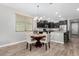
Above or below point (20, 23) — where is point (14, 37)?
below

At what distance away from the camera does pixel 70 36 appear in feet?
26.2

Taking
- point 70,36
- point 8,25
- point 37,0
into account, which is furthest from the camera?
point 70,36

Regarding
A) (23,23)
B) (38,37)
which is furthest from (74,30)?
(23,23)

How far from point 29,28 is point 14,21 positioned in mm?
1787

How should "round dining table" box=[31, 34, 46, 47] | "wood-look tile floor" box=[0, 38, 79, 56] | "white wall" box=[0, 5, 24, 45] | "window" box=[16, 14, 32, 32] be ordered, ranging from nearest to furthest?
"wood-look tile floor" box=[0, 38, 79, 56]
"round dining table" box=[31, 34, 46, 47]
"white wall" box=[0, 5, 24, 45]
"window" box=[16, 14, 32, 32]

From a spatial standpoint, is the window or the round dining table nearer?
the round dining table

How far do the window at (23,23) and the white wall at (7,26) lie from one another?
464 mm

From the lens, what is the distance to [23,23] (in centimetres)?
748

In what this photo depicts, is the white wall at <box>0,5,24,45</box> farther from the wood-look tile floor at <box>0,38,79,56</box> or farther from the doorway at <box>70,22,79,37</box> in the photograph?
the doorway at <box>70,22,79,37</box>

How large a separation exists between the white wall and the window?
46 cm

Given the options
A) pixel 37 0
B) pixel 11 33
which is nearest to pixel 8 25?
pixel 11 33

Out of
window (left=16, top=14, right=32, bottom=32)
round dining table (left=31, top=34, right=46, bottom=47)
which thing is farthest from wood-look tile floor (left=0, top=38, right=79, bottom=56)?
window (left=16, top=14, right=32, bottom=32)

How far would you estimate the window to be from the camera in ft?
22.8

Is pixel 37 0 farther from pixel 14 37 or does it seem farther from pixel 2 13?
pixel 14 37
